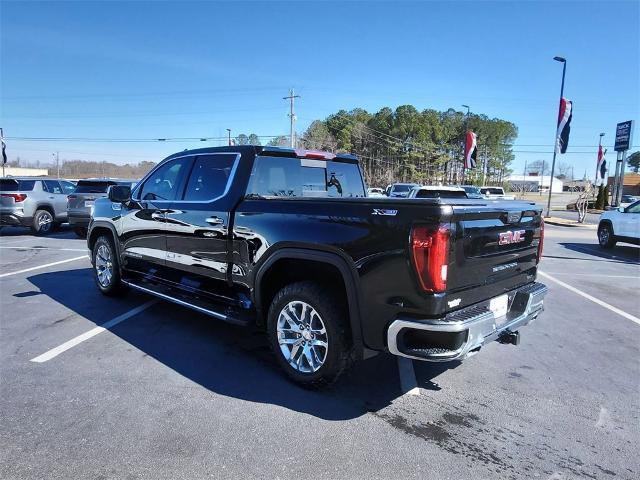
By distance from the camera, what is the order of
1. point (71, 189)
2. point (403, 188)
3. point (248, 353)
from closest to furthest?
point (248, 353) → point (71, 189) → point (403, 188)

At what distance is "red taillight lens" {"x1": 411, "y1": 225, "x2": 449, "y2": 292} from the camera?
2.90 meters

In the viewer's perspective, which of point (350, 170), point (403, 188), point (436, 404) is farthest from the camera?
point (403, 188)

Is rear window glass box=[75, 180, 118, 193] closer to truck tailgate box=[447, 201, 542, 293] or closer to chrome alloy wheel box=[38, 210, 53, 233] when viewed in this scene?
chrome alloy wheel box=[38, 210, 53, 233]

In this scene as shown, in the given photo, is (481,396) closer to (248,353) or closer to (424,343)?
(424,343)

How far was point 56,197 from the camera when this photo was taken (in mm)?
14562

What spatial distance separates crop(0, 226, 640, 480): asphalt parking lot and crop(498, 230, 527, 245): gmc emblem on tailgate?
4.13 ft

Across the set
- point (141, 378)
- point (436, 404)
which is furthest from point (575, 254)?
point (141, 378)

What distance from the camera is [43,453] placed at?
2.79 m

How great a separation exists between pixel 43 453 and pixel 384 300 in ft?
7.61

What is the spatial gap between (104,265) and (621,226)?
12.9 metres

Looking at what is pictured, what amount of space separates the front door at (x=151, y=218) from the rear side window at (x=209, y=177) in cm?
18

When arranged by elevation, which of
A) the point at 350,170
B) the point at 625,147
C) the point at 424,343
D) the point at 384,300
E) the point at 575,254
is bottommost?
the point at 575,254

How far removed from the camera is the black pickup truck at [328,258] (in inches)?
117

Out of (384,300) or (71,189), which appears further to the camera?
(71,189)
